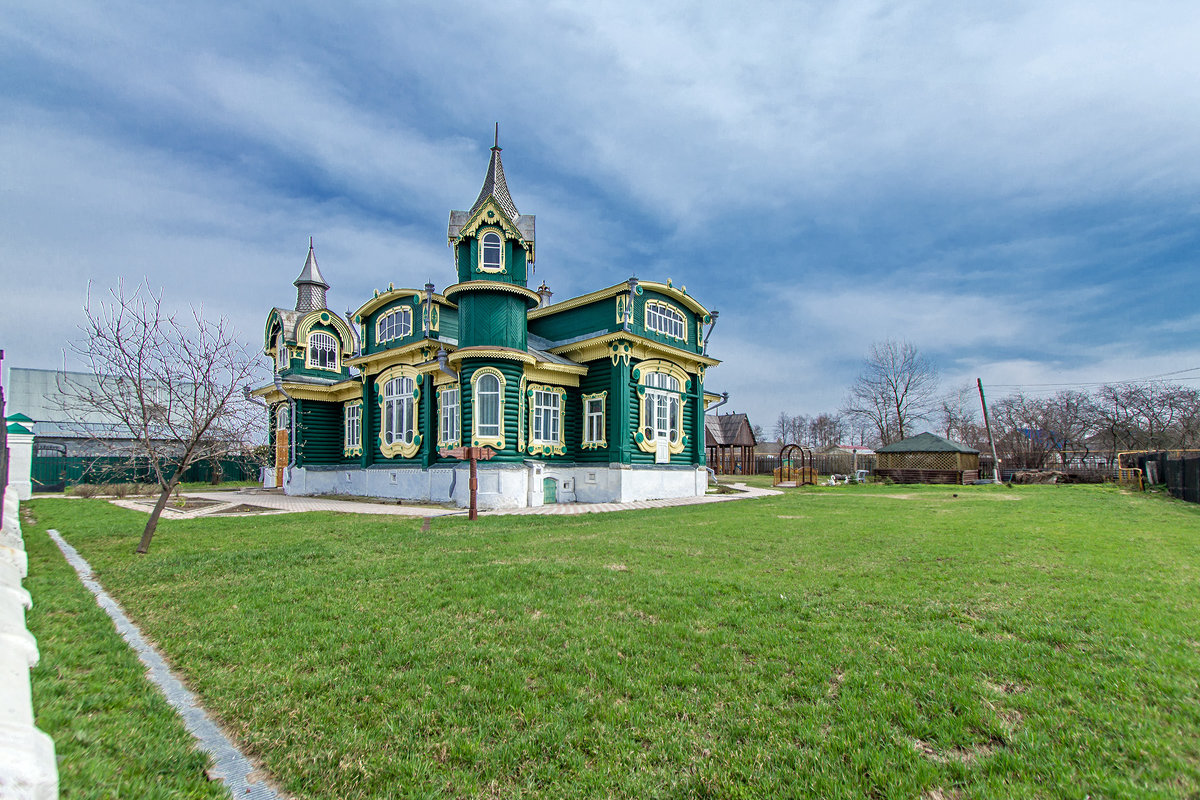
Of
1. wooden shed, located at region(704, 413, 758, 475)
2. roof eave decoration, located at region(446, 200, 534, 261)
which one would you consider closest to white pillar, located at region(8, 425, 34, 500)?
roof eave decoration, located at region(446, 200, 534, 261)

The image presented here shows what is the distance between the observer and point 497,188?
796 inches

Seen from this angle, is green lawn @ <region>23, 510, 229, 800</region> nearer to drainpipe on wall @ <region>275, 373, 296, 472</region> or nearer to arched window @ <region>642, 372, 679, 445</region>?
arched window @ <region>642, 372, 679, 445</region>

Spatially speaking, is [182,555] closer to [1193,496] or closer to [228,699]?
[228,699]

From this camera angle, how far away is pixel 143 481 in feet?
92.3

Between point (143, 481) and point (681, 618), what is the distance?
108 feet

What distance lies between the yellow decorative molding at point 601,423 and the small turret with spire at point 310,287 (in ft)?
56.3

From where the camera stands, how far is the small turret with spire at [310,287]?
96.9 feet

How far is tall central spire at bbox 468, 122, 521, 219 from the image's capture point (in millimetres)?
19663

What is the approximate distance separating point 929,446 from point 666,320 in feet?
75.3

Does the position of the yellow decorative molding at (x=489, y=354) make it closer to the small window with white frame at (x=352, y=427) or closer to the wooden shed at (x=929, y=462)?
the small window with white frame at (x=352, y=427)

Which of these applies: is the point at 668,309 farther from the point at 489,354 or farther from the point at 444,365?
the point at 444,365

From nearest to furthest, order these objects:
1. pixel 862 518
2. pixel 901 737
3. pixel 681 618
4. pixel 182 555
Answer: pixel 901 737
pixel 681 618
pixel 182 555
pixel 862 518

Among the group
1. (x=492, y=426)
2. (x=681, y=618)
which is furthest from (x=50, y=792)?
(x=492, y=426)

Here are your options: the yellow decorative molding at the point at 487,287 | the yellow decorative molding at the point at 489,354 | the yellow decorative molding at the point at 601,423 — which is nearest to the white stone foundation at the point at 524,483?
the yellow decorative molding at the point at 601,423
